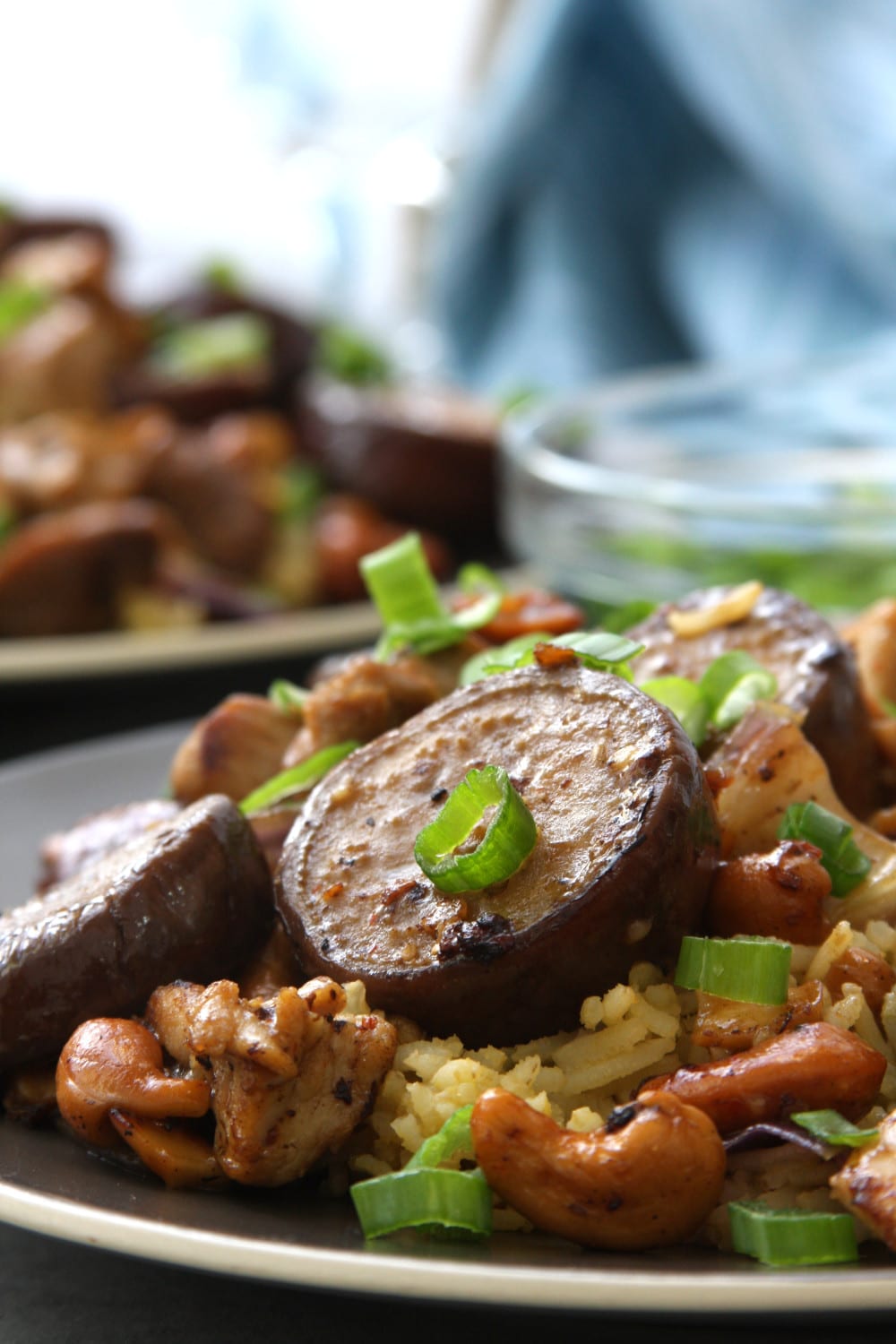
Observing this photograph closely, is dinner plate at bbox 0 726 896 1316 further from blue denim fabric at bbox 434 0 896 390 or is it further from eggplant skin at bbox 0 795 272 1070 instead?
blue denim fabric at bbox 434 0 896 390

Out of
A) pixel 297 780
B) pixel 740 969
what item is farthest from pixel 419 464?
pixel 740 969

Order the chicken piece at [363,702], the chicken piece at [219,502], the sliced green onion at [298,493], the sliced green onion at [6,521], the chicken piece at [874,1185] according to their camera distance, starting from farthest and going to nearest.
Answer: the sliced green onion at [298,493] → the chicken piece at [219,502] → the sliced green onion at [6,521] → the chicken piece at [363,702] → the chicken piece at [874,1185]

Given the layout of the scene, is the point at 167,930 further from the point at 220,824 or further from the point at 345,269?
the point at 345,269

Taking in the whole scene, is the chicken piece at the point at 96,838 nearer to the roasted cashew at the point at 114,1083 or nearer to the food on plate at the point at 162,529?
the roasted cashew at the point at 114,1083

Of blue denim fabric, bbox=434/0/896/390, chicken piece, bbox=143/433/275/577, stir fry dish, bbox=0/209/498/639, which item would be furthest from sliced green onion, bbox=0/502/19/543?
blue denim fabric, bbox=434/0/896/390

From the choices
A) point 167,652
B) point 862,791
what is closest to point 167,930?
point 862,791

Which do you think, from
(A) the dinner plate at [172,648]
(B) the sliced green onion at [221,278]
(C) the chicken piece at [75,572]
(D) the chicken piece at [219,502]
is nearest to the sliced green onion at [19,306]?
(B) the sliced green onion at [221,278]

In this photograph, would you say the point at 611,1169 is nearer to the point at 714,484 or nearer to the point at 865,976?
the point at 865,976
